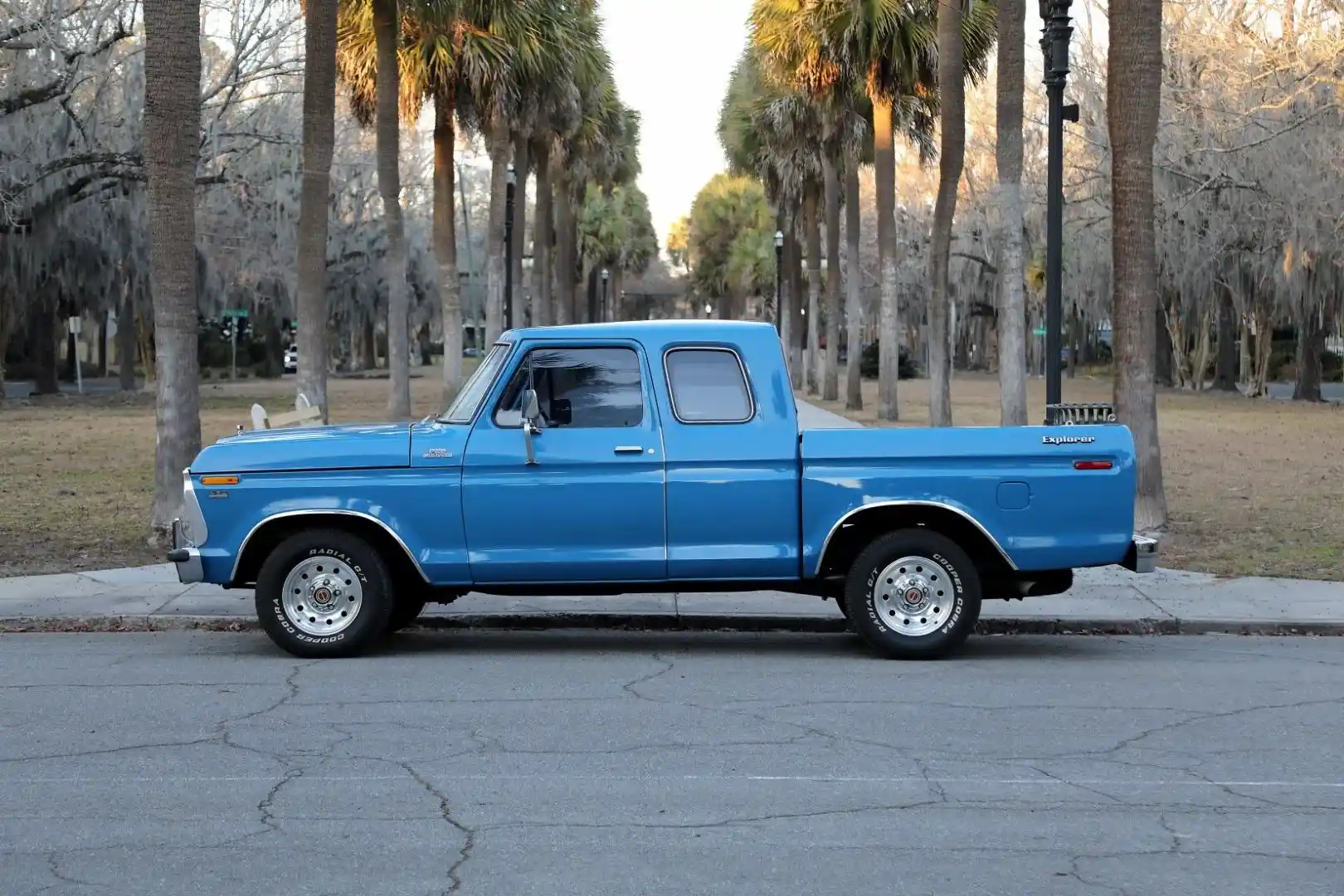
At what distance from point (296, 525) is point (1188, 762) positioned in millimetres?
5447

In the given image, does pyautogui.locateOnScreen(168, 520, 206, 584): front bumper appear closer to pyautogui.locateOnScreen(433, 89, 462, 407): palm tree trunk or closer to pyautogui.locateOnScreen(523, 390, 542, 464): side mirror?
pyautogui.locateOnScreen(523, 390, 542, 464): side mirror

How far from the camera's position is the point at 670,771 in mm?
7449

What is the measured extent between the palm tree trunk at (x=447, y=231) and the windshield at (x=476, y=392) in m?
25.8

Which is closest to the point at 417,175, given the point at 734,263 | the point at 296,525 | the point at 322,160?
the point at 734,263

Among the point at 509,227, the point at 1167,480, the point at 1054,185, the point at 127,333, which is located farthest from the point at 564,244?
the point at 1054,185

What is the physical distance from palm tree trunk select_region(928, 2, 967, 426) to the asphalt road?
17.6 m

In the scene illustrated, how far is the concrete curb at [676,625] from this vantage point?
11.7m

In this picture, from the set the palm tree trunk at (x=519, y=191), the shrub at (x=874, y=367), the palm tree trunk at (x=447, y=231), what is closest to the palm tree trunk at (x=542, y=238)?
the palm tree trunk at (x=519, y=191)

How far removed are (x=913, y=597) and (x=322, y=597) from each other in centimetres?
359

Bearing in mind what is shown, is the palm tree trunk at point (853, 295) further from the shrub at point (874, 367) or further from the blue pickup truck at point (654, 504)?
the shrub at point (874, 367)

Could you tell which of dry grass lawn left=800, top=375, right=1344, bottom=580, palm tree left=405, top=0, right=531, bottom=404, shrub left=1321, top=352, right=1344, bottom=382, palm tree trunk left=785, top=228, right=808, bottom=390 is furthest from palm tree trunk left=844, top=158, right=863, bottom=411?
shrub left=1321, top=352, right=1344, bottom=382

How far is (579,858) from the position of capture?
609 cm

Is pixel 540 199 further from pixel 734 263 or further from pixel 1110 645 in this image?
pixel 734 263

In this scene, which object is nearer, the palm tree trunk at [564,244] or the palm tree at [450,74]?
the palm tree at [450,74]
